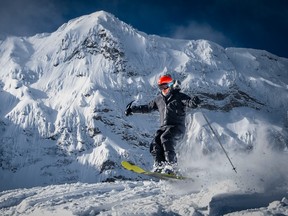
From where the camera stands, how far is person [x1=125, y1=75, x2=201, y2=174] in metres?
8.10

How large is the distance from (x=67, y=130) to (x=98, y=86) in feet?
66.7

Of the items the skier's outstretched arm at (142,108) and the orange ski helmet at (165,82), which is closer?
the orange ski helmet at (165,82)

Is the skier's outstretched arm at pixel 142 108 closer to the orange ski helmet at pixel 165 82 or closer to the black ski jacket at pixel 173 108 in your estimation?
the black ski jacket at pixel 173 108

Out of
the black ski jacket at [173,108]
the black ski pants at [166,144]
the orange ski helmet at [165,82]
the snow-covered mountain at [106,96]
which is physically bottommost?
the black ski pants at [166,144]

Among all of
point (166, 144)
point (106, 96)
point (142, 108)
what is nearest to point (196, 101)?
point (166, 144)

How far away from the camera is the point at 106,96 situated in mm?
135125

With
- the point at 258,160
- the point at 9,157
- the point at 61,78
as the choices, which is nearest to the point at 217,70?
the point at 61,78

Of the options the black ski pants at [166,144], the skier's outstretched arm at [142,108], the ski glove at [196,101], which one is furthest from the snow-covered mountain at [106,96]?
the ski glove at [196,101]

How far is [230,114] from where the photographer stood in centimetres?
14500

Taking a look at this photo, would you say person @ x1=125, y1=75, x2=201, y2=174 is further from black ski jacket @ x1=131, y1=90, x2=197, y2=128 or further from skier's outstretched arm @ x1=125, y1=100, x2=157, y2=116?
skier's outstretched arm @ x1=125, y1=100, x2=157, y2=116

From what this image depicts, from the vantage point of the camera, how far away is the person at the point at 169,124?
8.10 metres

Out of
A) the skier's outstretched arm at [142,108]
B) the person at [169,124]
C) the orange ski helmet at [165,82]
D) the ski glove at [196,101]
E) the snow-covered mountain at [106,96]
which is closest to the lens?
the ski glove at [196,101]

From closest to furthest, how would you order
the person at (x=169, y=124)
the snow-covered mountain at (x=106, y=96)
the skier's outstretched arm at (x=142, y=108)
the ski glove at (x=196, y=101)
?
the ski glove at (x=196, y=101) < the person at (x=169, y=124) < the skier's outstretched arm at (x=142, y=108) < the snow-covered mountain at (x=106, y=96)

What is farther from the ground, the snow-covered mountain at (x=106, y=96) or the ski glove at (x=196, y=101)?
the snow-covered mountain at (x=106, y=96)
